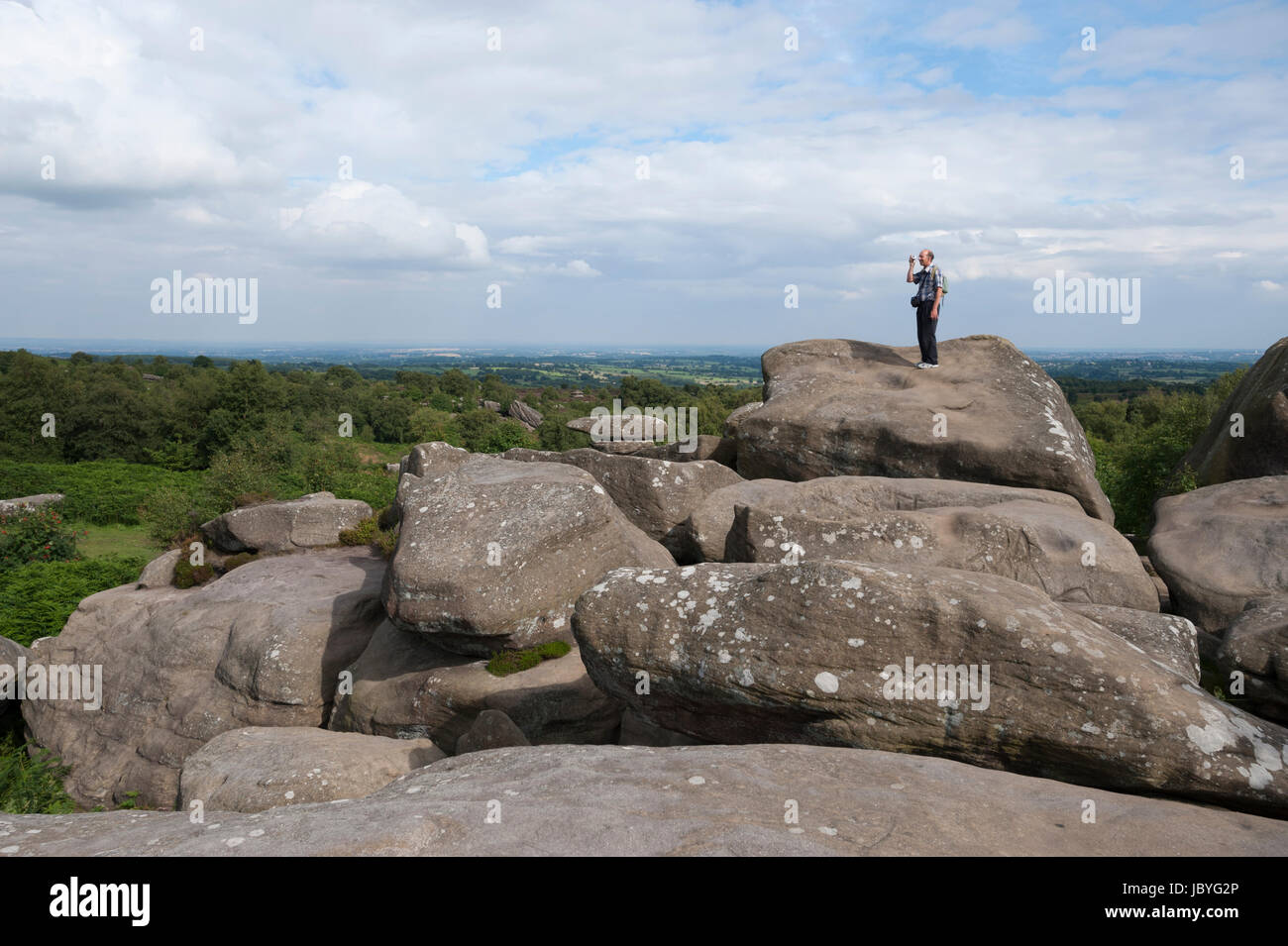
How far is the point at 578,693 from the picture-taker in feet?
37.8

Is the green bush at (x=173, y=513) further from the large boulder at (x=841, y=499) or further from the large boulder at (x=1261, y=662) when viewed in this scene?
the large boulder at (x=1261, y=662)

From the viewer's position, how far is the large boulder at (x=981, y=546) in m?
11.6

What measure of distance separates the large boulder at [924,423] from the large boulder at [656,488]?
7.35 feet

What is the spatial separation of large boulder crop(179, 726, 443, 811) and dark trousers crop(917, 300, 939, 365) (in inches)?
580

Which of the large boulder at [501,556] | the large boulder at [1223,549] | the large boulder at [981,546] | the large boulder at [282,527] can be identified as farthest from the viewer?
the large boulder at [282,527]

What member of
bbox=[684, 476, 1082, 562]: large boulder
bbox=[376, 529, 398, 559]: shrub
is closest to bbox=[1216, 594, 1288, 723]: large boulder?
bbox=[684, 476, 1082, 562]: large boulder

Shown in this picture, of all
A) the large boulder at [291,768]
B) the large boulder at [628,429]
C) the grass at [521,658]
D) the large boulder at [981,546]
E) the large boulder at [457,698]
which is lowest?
the large boulder at [291,768]

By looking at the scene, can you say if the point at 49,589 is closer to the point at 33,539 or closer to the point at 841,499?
the point at 33,539

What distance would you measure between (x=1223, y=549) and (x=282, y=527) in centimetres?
1916

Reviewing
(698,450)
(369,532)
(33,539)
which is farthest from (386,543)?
(33,539)

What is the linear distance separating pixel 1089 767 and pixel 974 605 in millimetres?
1721

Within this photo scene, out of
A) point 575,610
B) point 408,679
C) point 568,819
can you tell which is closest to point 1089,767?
point 568,819

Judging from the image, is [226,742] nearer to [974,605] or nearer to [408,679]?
[408,679]
